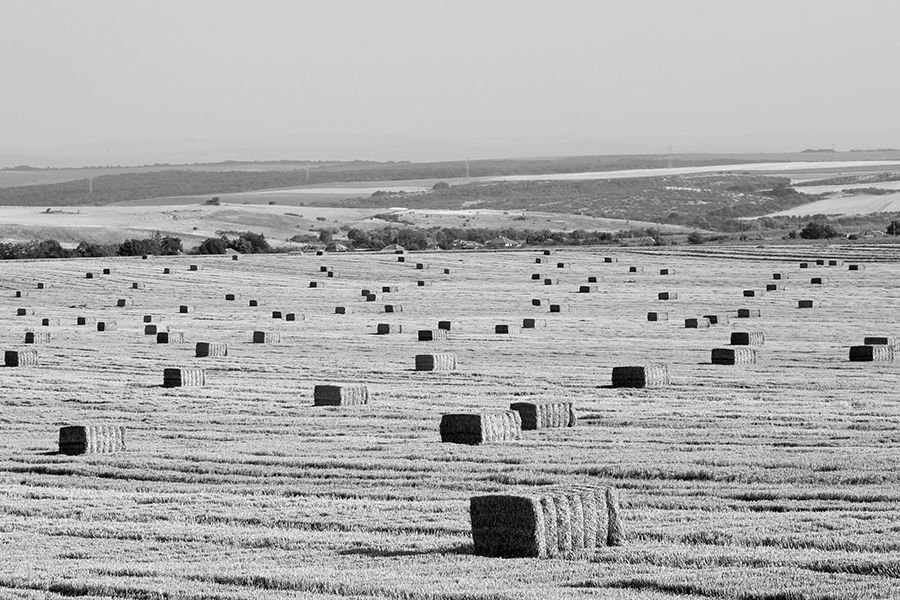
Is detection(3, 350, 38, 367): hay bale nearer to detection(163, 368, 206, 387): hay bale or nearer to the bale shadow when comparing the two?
detection(163, 368, 206, 387): hay bale

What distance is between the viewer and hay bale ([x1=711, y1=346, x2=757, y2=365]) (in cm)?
4161

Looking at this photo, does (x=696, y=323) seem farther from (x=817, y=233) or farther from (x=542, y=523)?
(x=817, y=233)

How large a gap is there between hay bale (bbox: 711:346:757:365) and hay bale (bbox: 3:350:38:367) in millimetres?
16848

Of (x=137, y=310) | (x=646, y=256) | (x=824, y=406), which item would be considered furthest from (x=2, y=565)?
(x=646, y=256)

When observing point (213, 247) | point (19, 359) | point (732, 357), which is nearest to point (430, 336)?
point (732, 357)

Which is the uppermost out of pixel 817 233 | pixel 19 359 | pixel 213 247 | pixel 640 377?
pixel 640 377

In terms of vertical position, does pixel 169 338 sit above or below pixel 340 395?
below

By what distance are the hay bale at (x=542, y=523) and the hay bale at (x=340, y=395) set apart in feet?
56.1

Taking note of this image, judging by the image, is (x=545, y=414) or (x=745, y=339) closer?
(x=545, y=414)

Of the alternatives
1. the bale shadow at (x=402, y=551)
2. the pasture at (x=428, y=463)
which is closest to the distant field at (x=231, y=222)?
the pasture at (x=428, y=463)

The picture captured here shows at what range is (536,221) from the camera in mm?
158000

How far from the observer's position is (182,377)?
37188 mm

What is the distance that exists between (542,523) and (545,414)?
13.0m

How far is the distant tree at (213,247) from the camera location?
108m
